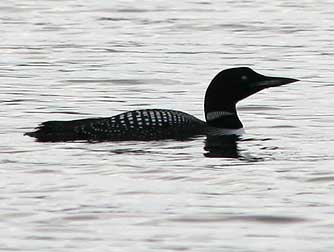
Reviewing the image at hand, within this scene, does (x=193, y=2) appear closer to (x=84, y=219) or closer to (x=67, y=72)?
(x=67, y=72)

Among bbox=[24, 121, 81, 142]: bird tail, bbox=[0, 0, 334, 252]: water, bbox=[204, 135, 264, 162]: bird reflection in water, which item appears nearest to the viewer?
bbox=[0, 0, 334, 252]: water

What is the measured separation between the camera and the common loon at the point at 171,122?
13.0 metres

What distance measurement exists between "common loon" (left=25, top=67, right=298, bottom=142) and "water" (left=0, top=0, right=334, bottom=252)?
4.2 inches

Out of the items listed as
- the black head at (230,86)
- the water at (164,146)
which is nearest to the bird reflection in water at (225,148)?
the water at (164,146)

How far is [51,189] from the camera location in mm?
10914

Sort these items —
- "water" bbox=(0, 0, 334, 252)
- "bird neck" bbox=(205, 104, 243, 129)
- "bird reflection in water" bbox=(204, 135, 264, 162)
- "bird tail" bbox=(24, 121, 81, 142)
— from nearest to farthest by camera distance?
"water" bbox=(0, 0, 334, 252) < "bird reflection in water" bbox=(204, 135, 264, 162) < "bird tail" bbox=(24, 121, 81, 142) < "bird neck" bbox=(205, 104, 243, 129)

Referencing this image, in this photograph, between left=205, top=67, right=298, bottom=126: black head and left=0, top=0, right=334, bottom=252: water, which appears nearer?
left=0, top=0, right=334, bottom=252: water

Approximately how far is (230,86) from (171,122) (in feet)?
2.53

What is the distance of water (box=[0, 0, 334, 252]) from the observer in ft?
31.9

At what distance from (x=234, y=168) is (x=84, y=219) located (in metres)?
2.20

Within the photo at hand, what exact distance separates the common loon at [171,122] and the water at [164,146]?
0.11m

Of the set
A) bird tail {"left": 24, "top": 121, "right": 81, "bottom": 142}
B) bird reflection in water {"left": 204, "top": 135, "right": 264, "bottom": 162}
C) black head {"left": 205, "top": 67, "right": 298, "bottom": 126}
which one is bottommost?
bird reflection in water {"left": 204, "top": 135, "right": 264, "bottom": 162}

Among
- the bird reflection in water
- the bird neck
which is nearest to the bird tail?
the bird reflection in water

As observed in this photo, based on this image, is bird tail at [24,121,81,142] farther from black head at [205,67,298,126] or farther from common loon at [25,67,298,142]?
black head at [205,67,298,126]
